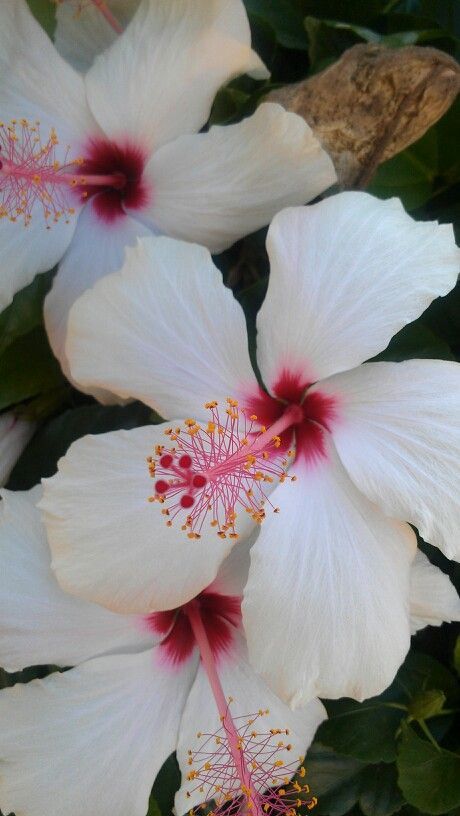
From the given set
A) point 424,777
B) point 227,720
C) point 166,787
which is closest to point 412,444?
point 227,720

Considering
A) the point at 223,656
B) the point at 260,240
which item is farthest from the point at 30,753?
the point at 260,240

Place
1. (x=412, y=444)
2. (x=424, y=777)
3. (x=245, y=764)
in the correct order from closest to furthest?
1. (x=412, y=444)
2. (x=245, y=764)
3. (x=424, y=777)

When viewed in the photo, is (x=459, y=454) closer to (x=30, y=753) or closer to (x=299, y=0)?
(x=30, y=753)

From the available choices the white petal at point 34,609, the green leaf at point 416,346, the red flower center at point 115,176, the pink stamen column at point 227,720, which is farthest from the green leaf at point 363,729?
the red flower center at point 115,176

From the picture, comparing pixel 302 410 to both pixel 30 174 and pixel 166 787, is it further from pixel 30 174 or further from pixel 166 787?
pixel 166 787

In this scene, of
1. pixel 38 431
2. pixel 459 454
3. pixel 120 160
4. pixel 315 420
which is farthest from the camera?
pixel 38 431

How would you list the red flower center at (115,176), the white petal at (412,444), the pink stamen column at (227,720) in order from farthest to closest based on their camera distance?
the red flower center at (115,176)
the pink stamen column at (227,720)
the white petal at (412,444)

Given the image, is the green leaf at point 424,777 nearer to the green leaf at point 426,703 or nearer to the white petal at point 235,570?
the green leaf at point 426,703
